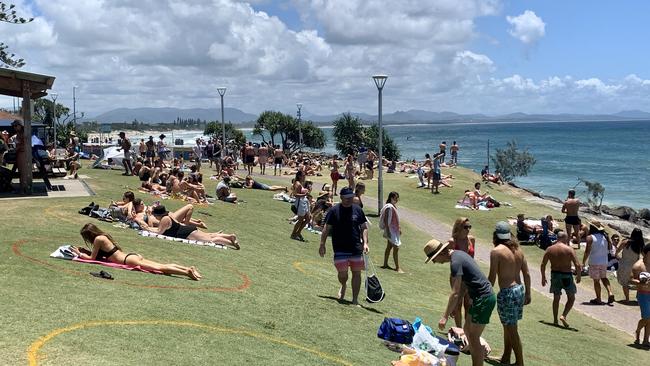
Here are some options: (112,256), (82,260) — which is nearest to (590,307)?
(112,256)

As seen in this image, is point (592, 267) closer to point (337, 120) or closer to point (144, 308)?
point (144, 308)

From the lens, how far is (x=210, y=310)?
7965 mm

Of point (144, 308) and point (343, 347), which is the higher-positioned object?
point (144, 308)

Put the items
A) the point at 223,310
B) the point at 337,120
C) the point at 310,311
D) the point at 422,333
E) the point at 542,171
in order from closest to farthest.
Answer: the point at 422,333 → the point at 223,310 → the point at 310,311 → the point at 337,120 → the point at 542,171

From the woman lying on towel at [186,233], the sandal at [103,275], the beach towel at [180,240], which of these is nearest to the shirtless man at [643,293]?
the woman lying on towel at [186,233]

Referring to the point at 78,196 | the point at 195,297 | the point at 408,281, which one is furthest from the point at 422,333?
the point at 78,196

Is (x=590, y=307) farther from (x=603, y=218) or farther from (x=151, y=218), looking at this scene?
(x=603, y=218)

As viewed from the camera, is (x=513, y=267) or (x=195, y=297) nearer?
(x=513, y=267)

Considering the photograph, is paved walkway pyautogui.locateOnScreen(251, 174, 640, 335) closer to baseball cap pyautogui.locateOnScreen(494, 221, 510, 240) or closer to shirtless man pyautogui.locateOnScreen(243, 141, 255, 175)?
baseball cap pyautogui.locateOnScreen(494, 221, 510, 240)

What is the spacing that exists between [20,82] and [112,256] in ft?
27.0

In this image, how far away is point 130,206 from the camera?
13.8 meters

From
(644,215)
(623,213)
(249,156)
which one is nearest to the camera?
(249,156)

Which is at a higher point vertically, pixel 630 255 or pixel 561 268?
pixel 561 268

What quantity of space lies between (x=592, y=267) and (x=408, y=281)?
4249 mm
